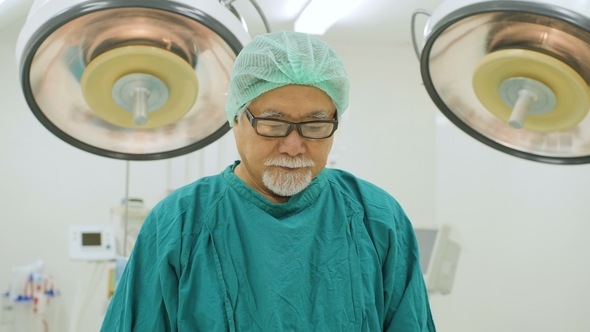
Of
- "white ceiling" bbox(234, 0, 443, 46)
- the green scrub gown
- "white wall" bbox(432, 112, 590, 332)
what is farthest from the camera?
"white ceiling" bbox(234, 0, 443, 46)

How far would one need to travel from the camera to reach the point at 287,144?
1.09 m

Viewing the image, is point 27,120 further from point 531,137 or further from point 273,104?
point 531,137

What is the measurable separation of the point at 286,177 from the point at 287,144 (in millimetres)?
70

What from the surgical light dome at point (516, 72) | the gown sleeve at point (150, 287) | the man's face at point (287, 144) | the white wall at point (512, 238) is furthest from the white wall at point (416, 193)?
the surgical light dome at point (516, 72)

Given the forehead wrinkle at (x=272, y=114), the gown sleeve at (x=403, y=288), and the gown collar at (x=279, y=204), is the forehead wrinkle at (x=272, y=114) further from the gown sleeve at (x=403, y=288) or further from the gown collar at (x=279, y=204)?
the gown sleeve at (x=403, y=288)

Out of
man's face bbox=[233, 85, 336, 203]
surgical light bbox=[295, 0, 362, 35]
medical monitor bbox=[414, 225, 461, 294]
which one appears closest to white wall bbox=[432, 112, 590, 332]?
medical monitor bbox=[414, 225, 461, 294]

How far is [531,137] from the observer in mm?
1162

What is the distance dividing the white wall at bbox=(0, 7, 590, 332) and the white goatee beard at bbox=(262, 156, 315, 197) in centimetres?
223

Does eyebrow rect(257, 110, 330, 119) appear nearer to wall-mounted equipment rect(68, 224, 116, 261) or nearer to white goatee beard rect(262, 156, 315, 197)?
white goatee beard rect(262, 156, 315, 197)

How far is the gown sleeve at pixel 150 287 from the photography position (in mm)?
1069

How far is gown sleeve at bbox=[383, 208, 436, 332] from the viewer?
1169 mm

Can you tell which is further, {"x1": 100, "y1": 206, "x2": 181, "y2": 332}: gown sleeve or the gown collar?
the gown collar

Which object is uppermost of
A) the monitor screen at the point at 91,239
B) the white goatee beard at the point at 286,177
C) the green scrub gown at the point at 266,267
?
the white goatee beard at the point at 286,177

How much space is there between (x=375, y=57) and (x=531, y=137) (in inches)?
131
